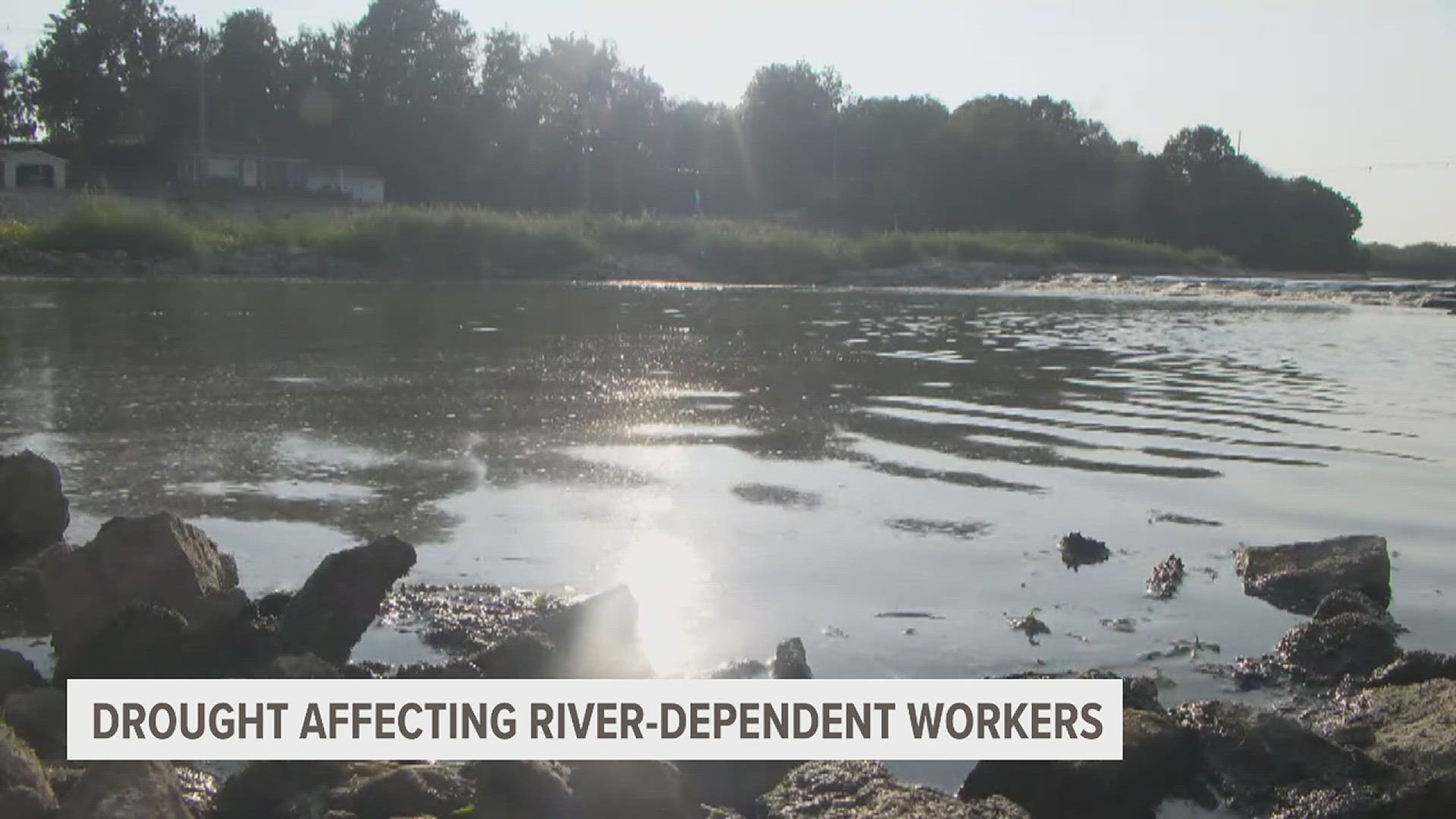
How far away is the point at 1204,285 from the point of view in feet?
161

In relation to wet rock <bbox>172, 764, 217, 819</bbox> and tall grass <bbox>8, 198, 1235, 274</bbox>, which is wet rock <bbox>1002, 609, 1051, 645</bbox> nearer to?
wet rock <bbox>172, 764, 217, 819</bbox>

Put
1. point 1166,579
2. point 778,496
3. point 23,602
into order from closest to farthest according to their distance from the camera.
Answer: point 23,602 < point 1166,579 < point 778,496

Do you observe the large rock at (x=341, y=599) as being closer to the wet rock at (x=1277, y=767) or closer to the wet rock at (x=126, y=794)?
the wet rock at (x=126, y=794)

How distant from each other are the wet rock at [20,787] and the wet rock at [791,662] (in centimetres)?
241

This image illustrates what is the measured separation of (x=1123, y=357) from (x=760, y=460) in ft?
34.9

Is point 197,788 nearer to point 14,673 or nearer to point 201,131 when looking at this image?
point 14,673

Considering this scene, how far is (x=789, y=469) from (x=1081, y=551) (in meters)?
2.96

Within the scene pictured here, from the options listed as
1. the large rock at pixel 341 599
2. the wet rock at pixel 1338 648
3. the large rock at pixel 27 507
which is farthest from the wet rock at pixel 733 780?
the large rock at pixel 27 507

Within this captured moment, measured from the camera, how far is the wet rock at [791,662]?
507 cm

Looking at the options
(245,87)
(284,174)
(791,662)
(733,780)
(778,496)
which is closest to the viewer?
(733,780)

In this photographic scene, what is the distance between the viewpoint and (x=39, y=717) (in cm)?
454

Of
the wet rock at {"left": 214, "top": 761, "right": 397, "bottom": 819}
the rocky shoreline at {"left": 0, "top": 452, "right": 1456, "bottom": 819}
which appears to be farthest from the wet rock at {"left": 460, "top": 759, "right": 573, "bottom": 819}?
the wet rock at {"left": 214, "top": 761, "right": 397, "bottom": 819}

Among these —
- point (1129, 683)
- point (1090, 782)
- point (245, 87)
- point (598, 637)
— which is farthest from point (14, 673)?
point (245, 87)

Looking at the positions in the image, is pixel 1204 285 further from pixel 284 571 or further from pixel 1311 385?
pixel 284 571
